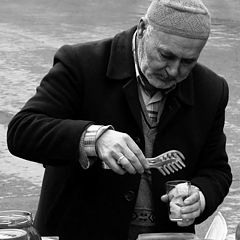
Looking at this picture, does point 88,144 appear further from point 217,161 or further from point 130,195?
Answer: point 217,161

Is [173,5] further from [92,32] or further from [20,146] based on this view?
[92,32]

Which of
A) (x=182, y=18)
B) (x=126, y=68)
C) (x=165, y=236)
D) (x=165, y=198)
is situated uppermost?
(x=182, y=18)

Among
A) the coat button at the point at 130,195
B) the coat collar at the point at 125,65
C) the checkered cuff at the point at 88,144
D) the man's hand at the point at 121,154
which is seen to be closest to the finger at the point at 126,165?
the man's hand at the point at 121,154

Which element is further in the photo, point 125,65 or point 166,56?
point 125,65

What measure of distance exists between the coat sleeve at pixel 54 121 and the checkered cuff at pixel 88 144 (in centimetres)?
2

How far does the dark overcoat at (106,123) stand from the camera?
314 centimetres

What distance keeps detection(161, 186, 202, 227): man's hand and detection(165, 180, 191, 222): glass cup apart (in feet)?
0.05

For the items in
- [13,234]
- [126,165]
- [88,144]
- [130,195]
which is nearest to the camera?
[13,234]

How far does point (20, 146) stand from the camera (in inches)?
119

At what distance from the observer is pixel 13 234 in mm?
2598

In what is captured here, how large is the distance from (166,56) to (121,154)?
15.6 inches

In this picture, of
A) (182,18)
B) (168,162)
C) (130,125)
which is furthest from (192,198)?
(182,18)

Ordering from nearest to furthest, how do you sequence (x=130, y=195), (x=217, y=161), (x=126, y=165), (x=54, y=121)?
(x=126, y=165) < (x=54, y=121) < (x=130, y=195) < (x=217, y=161)

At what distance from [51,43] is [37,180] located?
201 inches
